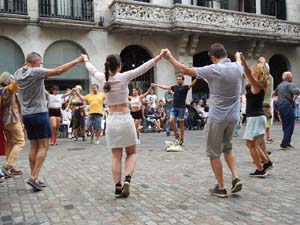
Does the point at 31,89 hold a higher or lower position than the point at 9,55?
lower

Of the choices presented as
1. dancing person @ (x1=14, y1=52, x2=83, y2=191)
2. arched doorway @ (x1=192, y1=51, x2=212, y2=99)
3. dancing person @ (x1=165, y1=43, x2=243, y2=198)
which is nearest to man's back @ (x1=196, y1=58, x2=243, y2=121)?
dancing person @ (x1=165, y1=43, x2=243, y2=198)

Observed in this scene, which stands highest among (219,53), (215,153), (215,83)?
(219,53)

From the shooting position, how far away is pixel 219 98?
4.85 m

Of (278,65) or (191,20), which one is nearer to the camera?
(191,20)

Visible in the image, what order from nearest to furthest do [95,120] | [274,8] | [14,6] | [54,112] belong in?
[54,112]
[95,120]
[14,6]
[274,8]

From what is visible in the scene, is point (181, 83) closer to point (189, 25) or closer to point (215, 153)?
point (215, 153)

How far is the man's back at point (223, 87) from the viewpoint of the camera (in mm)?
4750

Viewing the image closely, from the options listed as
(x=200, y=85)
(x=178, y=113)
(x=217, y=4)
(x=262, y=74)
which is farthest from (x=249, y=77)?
(x=217, y=4)

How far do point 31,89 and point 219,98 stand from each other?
258 centimetres

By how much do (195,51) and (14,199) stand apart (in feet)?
58.3

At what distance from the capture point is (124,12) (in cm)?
1872

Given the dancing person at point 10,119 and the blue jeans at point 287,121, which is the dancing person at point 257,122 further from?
the dancing person at point 10,119

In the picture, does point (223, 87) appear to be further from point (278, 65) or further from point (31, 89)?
point (278, 65)

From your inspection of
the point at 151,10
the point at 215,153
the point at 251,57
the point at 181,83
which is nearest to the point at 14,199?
the point at 215,153
